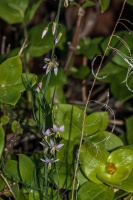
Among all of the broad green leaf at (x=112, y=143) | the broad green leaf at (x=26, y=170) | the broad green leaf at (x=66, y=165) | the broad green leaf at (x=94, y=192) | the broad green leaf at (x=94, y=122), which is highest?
the broad green leaf at (x=94, y=122)

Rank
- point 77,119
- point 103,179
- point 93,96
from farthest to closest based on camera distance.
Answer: point 93,96, point 77,119, point 103,179

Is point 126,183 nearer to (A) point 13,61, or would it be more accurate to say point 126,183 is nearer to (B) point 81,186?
(B) point 81,186

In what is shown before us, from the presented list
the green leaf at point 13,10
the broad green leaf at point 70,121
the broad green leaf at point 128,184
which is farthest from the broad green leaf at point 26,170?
the green leaf at point 13,10

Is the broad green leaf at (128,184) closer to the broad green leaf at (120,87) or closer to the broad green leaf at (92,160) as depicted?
the broad green leaf at (92,160)

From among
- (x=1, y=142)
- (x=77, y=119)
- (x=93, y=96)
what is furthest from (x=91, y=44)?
(x=1, y=142)

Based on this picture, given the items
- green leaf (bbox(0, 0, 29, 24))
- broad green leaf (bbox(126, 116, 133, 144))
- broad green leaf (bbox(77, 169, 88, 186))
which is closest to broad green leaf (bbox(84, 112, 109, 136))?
broad green leaf (bbox(77, 169, 88, 186))

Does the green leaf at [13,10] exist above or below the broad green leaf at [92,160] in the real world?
above

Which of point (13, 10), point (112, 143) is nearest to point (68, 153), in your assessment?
point (112, 143)
